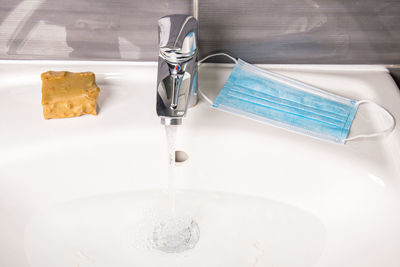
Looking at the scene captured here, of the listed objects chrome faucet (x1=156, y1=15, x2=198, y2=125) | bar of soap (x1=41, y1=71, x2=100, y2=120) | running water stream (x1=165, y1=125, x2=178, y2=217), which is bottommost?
running water stream (x1=165, y1=125, x2=178, y2=217)

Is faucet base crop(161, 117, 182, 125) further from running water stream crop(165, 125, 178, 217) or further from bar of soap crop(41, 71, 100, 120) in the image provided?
bar of soap crop(41, 71, 100, 120)

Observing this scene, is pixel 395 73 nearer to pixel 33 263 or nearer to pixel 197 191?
pixel 197 191

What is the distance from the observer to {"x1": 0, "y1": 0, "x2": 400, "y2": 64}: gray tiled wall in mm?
618

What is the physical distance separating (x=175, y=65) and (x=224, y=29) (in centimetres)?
16

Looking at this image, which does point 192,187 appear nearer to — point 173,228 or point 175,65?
point 173,228

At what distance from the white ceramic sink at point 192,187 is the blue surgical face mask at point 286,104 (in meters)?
0.02

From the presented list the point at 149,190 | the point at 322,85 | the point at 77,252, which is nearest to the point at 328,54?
the point at 322,85

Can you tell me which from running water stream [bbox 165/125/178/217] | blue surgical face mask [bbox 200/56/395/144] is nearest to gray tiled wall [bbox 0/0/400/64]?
blue surgical face mask [bbox 200/56/395/144]

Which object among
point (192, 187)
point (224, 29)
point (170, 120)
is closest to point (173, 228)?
point (192, 187)

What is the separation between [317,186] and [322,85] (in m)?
0.17

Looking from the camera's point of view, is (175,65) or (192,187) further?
(192,187)

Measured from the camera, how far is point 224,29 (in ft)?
2.10

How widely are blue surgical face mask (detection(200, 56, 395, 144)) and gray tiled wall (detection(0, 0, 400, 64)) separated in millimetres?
40

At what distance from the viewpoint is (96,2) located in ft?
2.02
